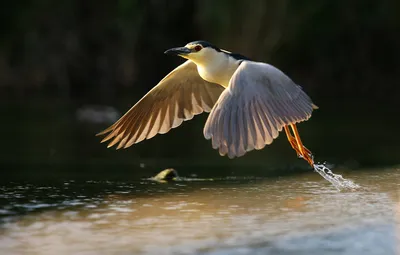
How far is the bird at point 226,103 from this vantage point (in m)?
5.12

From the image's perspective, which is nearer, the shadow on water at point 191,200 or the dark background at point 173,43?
the shadow on water at point 191,200

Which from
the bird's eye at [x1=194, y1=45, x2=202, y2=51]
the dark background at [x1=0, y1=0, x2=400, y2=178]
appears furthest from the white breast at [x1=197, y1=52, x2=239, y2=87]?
the dark background at [x1=0, y1=0, x2=400, y2=178]

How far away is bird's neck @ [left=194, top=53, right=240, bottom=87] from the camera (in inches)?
249

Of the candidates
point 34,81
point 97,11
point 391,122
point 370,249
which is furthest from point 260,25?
point 370,249

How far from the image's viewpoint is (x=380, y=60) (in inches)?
778

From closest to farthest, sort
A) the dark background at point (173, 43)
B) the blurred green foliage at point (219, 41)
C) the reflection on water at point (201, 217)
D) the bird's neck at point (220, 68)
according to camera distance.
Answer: the reflection on water at point (201, 217)
the bird's neck at point (220, 68)
the dark background at point (173, 43)
the blurred green foliage at point (219, 41)

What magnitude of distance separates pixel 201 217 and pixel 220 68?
1.65 m

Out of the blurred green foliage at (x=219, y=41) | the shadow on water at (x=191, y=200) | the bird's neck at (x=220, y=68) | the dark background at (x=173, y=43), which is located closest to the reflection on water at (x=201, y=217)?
the shadow on water at (x=191, y=200)

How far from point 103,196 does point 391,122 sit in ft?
24.0

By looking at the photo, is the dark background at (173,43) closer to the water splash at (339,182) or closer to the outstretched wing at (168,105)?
the outstretched wing at (168,105)

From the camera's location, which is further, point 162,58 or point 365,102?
point 162,58

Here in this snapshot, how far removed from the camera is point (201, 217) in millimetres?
5047

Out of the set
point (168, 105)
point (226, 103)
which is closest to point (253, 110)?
point (226, 103)

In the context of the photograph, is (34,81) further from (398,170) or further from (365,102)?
(398,170)
